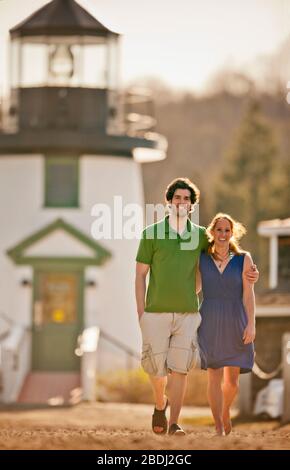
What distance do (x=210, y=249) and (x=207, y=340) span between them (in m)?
0.64

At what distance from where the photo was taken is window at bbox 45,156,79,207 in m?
28.3

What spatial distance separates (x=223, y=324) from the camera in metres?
11.9

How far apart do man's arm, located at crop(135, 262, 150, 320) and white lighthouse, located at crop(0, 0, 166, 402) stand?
47.5ft

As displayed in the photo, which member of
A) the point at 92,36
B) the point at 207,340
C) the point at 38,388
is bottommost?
the point at 38,388

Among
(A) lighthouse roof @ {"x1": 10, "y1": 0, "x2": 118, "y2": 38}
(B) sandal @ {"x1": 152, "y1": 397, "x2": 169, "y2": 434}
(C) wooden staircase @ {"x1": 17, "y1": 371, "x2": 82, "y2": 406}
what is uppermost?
(A) lighthouse roof @ {"x1": 10, "y1": 0, "x2": 118, "y2": 38}

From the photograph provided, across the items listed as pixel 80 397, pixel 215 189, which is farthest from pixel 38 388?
pixel 215 189

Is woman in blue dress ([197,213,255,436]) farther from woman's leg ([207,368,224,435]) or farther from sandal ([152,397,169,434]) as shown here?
sandal ([152,397,169,434])

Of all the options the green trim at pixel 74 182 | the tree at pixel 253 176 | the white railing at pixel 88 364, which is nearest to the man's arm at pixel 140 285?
the white railing at pixel 88 364

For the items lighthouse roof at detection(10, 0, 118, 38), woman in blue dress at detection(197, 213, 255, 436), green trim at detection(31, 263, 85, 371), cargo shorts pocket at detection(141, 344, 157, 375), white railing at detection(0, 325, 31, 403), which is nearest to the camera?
cargo shorts pocket at detection(141, 344, 157, 375)

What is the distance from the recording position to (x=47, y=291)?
27.3m

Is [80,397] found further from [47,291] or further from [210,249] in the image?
[210,249]

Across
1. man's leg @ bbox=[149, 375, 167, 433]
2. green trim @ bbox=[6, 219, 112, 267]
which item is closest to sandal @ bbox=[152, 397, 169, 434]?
man's leg @ bbox=[149, 375, 167, 433]

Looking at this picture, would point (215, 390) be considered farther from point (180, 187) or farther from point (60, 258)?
point (60, 258)

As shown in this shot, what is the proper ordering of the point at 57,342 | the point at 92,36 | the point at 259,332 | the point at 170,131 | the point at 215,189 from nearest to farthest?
the point at 259,332 → the point at 57,342 → the point at 92,36 → the point at 215,189 → the point at 170,131
